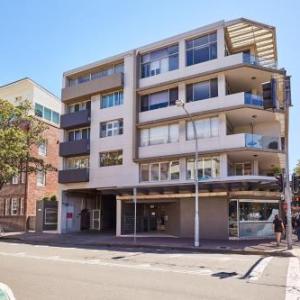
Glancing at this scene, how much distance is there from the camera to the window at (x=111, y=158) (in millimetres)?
34438

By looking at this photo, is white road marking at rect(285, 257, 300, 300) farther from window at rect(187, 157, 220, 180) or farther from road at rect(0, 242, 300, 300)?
window at rect(187, 157, 220, 180)

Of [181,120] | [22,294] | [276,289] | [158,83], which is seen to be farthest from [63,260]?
[158,83]

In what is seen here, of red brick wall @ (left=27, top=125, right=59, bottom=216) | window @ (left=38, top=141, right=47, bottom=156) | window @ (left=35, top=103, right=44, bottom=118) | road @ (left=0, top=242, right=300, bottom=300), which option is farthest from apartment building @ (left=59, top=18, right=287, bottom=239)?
road @ (left=0, top=242, right=300, bottom=300)

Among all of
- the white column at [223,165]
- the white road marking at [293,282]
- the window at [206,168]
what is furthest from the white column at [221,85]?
the white road marking at [293,282]

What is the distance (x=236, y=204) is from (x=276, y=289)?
17971mm

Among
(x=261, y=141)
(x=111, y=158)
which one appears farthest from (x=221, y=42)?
(x=111, y=158)

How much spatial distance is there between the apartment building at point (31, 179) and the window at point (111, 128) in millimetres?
8005

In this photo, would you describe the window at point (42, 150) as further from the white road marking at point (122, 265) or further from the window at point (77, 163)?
the white road marking at point (122, 265)

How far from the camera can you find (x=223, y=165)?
1153 inches

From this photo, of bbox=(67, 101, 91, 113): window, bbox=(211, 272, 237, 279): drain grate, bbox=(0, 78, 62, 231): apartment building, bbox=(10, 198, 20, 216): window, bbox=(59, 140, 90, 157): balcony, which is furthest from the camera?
bbox=(10, 198, 20, 216): window

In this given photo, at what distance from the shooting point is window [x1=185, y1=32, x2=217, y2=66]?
30969 millimetres

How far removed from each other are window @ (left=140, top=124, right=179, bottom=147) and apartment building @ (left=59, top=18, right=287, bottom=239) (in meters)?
0.07

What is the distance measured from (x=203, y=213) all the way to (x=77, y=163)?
1317cm

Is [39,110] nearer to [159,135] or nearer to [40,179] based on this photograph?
[40,179]
